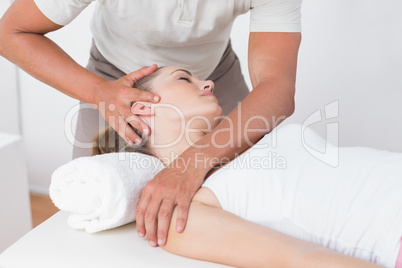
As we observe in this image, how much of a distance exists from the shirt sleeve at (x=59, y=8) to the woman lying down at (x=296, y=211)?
576mm

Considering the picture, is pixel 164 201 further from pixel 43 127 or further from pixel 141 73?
pixel 43 127

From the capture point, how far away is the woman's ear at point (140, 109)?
53.1 inches

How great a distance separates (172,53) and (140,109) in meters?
0.32

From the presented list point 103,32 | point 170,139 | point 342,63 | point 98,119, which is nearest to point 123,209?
point 170,139

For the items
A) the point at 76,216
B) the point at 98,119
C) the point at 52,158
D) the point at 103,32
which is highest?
the point at 103,32

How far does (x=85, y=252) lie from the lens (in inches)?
42.8

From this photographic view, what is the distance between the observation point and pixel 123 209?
1.14 meters

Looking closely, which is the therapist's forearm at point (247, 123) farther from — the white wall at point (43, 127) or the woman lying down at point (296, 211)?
the white wall at point (43, 127)

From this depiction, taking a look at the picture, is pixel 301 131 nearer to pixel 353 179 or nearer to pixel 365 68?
pixel 353 179

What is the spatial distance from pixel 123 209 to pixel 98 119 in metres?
0.62

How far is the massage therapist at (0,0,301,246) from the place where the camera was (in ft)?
4.23

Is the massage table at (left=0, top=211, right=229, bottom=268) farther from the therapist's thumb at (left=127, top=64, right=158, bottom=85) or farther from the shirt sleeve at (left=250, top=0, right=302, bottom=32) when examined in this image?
the shirt sleeve at (left=250, top=0, right=302, bottom=32)

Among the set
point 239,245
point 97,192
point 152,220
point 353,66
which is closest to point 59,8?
point 97,192

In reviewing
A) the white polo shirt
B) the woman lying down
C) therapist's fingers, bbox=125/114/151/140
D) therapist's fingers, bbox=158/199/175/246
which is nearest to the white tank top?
the woman lying down
